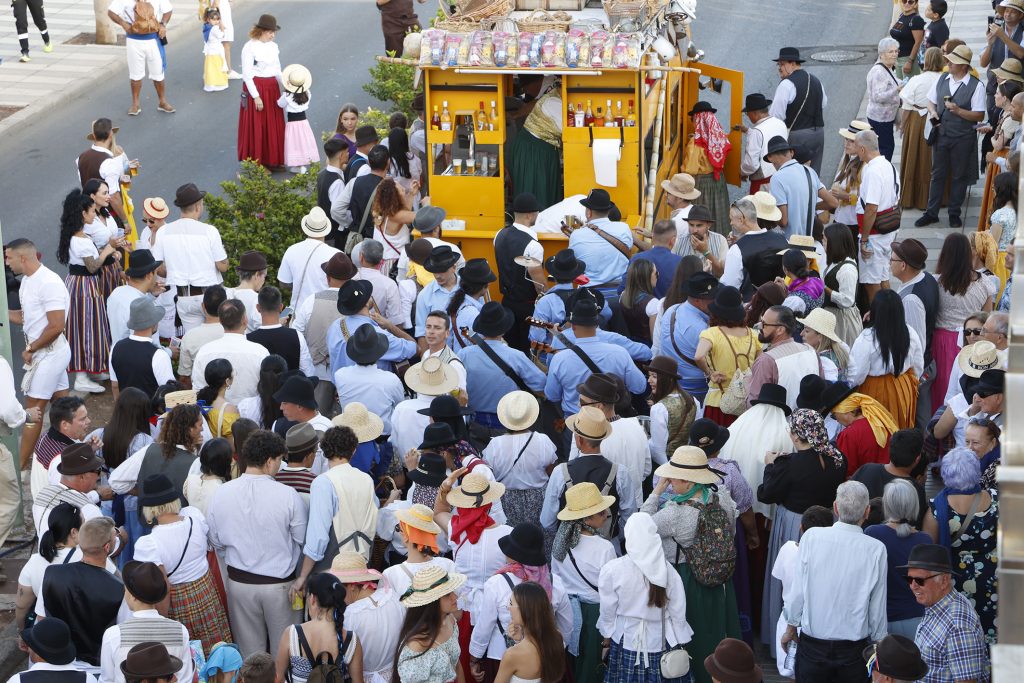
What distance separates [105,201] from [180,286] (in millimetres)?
1248

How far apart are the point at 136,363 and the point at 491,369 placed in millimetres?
2415

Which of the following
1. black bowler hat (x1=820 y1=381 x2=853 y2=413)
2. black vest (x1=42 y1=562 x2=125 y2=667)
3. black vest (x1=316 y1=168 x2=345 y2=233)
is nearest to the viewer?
black vest (x1=42 y1=562 x2=125 y2=667)

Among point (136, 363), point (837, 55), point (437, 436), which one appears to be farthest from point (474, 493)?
point (837, 55)

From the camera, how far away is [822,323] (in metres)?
9.06

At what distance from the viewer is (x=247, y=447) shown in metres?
7.43

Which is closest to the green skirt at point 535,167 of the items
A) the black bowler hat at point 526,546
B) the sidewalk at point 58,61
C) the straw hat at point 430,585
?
the black bowler hat at point 526,546

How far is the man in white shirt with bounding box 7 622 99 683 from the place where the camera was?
6539 millimetres

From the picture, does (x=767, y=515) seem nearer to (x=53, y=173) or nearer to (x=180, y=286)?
(x=180, y=286)

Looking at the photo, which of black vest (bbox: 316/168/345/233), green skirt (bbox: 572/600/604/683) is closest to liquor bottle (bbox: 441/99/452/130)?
black vest (bbox: 316/168/345/233)

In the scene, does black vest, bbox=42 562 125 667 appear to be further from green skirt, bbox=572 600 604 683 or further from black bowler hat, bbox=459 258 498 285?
black bowler hat, bbox=459 258 498 285

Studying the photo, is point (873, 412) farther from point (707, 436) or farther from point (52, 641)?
point (52, 641)

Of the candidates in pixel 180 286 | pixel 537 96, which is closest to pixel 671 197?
pixel 537 96

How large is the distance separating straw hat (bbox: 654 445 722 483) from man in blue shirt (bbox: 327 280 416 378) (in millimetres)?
2710

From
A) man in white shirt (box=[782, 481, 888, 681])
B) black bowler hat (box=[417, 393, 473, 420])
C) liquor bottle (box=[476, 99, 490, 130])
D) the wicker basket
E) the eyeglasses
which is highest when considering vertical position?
the wicker basket
